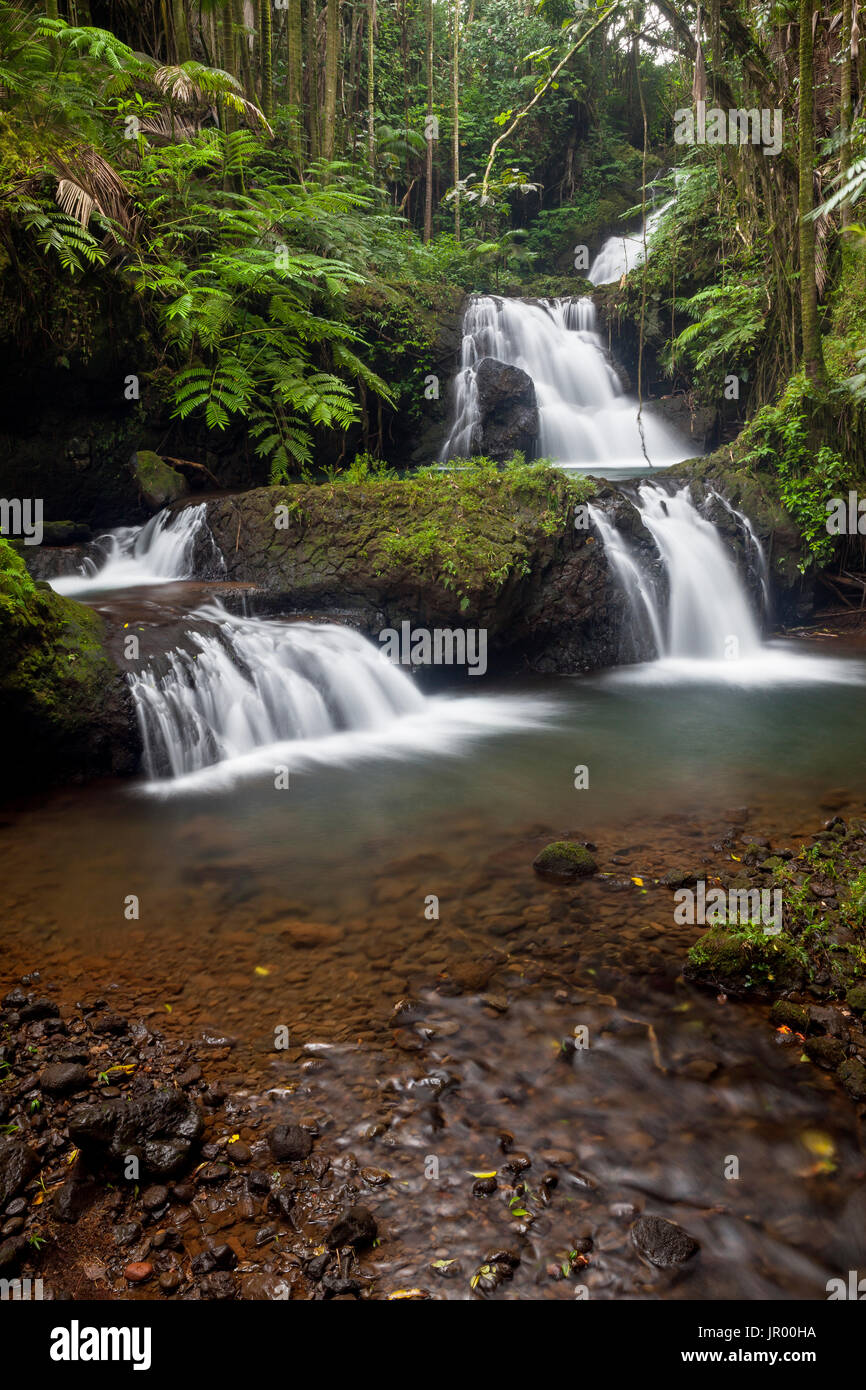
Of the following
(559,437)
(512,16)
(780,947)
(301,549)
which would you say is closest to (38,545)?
(301,549)

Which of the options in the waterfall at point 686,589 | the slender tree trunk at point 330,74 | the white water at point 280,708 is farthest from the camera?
the slender tree trunk at point 330,74

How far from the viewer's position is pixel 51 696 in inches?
239

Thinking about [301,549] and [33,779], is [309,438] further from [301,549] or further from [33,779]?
[33,779]

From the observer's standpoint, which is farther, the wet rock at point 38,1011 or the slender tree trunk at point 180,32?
the slender tree trunk at point 180,32

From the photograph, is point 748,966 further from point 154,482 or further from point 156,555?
point 154,482

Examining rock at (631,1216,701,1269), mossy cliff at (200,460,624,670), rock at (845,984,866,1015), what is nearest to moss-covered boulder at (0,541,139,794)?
mossy cliff at (200,460,624,670)

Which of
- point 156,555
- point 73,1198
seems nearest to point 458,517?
point 156,555

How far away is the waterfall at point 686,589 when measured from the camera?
32.0 feet

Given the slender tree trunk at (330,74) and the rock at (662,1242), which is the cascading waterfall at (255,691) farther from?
the slender tree trunk at (330,74)

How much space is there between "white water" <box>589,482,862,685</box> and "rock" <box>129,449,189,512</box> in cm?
536

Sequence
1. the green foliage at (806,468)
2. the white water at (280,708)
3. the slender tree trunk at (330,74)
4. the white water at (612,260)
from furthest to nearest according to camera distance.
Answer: the white water at (612,260) < the slender tree trunk at (330,74) < the green foliage at (806,468) < the white water at (280,708)

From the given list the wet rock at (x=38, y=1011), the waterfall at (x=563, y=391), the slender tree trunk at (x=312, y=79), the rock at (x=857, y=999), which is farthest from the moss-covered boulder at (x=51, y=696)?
the slender tree trunk at (x=312, y=79)

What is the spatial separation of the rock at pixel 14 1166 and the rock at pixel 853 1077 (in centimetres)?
286

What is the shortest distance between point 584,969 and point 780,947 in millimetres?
878
